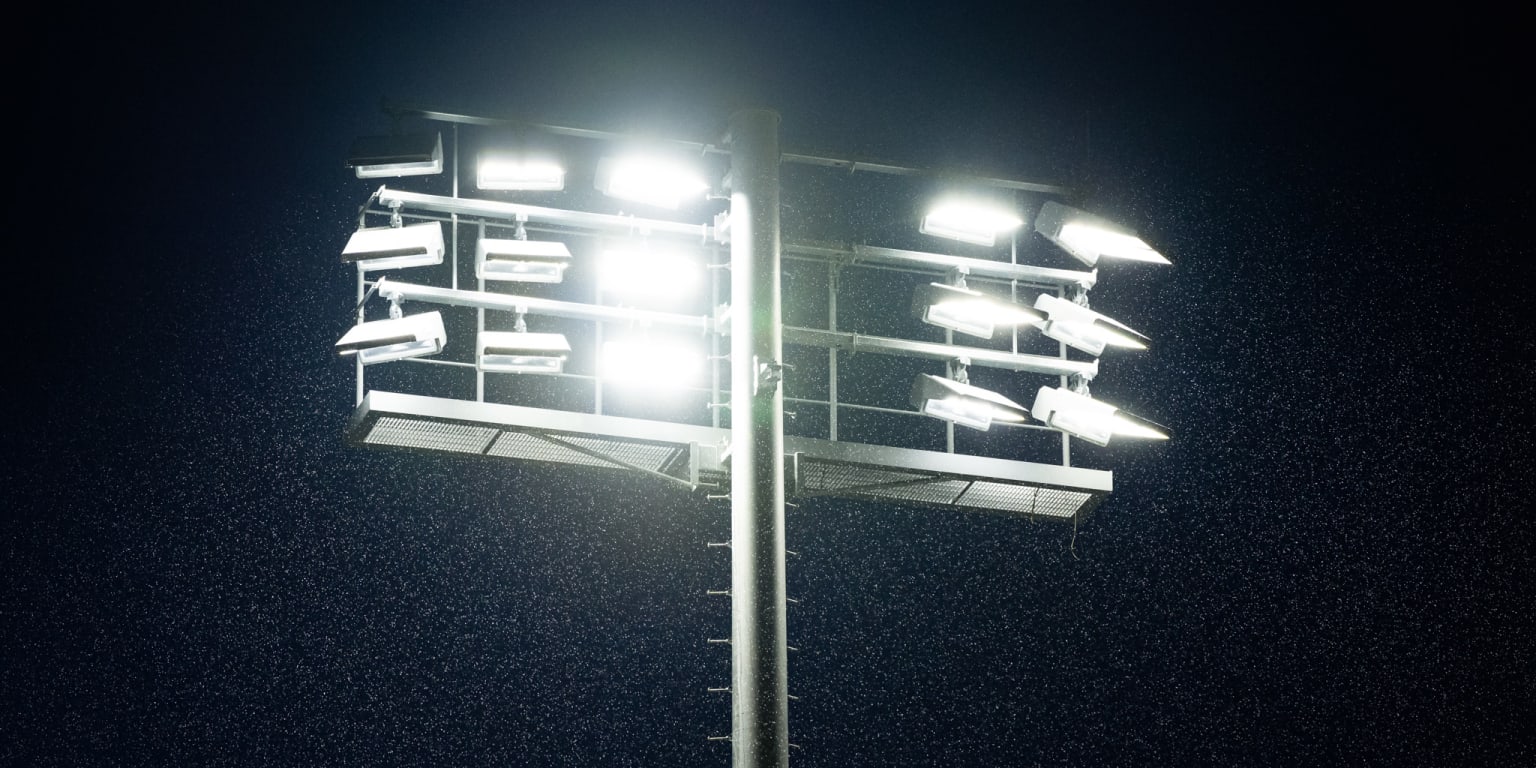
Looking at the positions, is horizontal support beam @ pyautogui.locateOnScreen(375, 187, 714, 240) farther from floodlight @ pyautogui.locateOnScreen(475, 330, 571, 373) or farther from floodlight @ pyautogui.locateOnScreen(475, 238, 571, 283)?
floodlight @ pyautogui.locateOnScreen(475, 330, 571, 373)

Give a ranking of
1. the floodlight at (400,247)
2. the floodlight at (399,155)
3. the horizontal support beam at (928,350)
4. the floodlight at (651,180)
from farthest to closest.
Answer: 1. the horizontal support beam at (928,350)
2. the floodlight at (651,180)
3. the floodlight at (399,155)
4. the floodlight at (400,247)

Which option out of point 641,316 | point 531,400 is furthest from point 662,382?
point 531,400

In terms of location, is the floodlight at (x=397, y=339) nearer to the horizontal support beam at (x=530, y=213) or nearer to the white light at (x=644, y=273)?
the horizontal support beam at (x=530, y=213)

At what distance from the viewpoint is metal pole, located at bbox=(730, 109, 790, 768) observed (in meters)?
6.23

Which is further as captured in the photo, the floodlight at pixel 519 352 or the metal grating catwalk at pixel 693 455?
the floodlight at pixel 519 352

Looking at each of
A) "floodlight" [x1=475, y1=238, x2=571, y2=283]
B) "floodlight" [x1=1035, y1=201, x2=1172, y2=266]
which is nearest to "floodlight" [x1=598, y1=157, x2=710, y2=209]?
"floodlight" [x1=475, y1=238, x2=571, y2=283]

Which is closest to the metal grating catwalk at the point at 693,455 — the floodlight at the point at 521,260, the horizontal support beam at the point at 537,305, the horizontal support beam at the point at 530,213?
the horizontal support beam at the point at 537,305

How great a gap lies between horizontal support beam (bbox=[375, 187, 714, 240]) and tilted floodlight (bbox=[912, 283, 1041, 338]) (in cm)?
141

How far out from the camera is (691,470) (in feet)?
27.0

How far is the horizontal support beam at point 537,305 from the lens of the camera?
8492mm

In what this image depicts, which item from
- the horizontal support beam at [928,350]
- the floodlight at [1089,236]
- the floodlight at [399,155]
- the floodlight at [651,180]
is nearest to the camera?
the floodlight at [399,155]

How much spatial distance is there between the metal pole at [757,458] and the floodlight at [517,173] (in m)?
1.64

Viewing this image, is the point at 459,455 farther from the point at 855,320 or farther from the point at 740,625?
the point at 855,320

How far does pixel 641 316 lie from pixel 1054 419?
8.19ft
